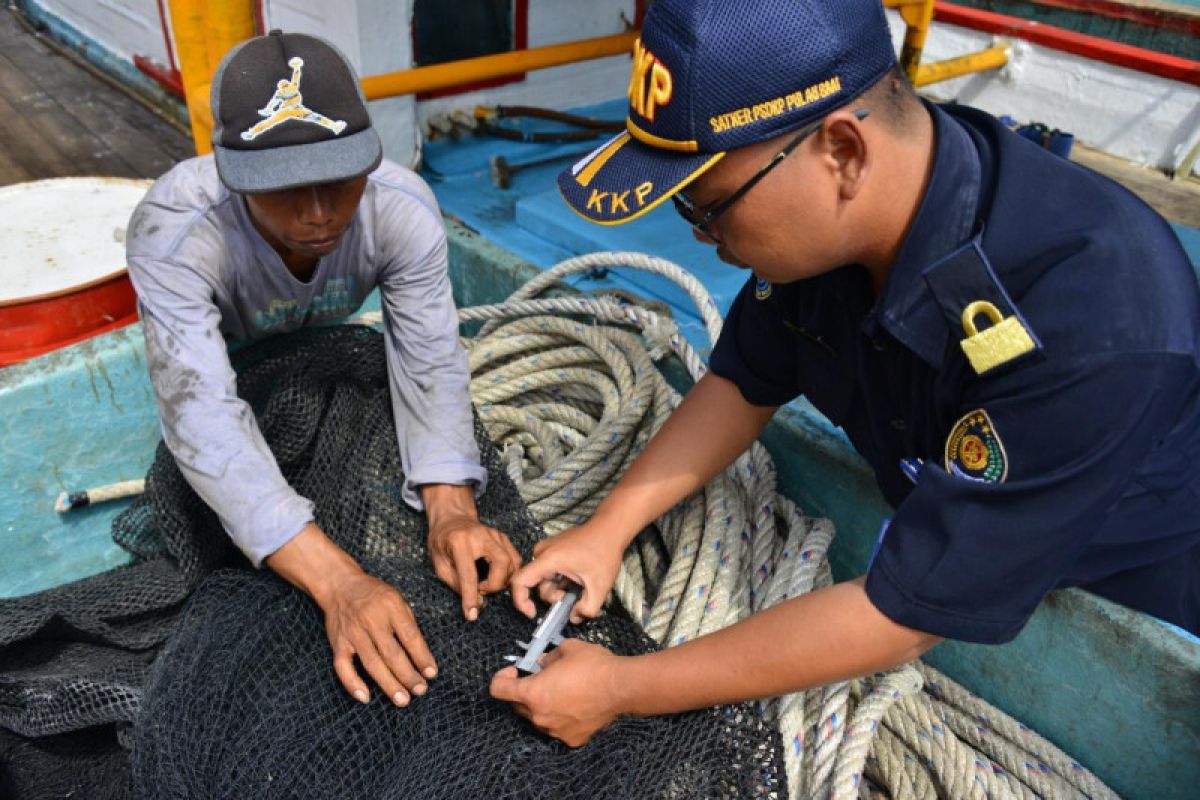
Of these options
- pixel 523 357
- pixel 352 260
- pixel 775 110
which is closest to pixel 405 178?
pixel 352 260

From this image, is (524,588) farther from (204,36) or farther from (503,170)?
(503,170)

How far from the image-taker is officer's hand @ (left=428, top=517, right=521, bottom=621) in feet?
5.79

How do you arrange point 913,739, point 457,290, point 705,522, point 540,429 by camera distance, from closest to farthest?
point 913,739 → point 705,522 → point 540,429 → point 457,290

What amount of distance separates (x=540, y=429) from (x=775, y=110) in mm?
1502

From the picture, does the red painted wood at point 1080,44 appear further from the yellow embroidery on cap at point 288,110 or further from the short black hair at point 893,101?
the yellow embroidery on cap at point 288,110

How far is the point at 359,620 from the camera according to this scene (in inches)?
64.8

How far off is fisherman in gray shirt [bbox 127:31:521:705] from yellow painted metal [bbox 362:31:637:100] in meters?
1.02

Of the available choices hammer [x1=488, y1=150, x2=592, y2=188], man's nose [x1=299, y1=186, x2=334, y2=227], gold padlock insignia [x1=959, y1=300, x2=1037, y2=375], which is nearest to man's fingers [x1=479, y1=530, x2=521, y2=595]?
A: man's nose [x1=299, y1=186, x2=334, y2=227]

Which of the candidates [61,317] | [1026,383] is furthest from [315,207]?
[1026,383]

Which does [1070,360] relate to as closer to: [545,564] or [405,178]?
[545,564]

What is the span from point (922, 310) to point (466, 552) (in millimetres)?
980

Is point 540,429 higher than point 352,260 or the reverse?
the reverse

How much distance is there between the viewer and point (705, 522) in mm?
2061

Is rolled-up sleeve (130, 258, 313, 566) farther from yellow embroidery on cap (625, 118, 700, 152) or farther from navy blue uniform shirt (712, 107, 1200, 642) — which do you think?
navy blue uniform shirt (712, 107, 1200, 642)
